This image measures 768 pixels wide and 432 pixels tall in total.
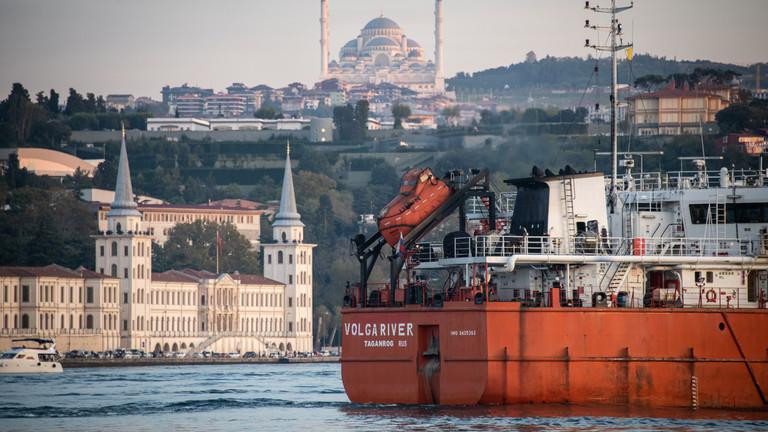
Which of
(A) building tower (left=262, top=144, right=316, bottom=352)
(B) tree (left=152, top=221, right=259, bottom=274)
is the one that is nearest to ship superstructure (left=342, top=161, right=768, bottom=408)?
(A) building tower (left=262, top=144, right=316, bottom=352)

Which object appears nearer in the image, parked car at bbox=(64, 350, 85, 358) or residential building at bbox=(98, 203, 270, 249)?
parked car at bbox=(64, 350, 85, 358)

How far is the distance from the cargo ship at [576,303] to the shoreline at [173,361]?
71.3 m

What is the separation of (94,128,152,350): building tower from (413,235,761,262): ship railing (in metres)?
101

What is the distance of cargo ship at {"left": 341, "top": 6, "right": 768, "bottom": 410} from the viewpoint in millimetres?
52406

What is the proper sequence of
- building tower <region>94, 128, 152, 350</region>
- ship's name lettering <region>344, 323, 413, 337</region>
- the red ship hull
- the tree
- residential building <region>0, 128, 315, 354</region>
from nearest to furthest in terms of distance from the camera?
the red ship hull
ship's name lettering <region>344, 323, 413, 337</region>
residential building <region>0, 128, 315, 354</region>
building tower <region>94, 128, 152, 350</region>
the tree

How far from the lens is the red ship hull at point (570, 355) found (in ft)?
171

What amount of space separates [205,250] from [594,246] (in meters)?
129

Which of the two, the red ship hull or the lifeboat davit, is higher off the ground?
the lifeboat davit

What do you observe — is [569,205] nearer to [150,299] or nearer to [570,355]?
[570,355]

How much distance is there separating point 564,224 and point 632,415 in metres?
5.99

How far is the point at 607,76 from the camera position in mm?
186750

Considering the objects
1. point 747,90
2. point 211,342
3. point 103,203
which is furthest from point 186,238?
point 747,90

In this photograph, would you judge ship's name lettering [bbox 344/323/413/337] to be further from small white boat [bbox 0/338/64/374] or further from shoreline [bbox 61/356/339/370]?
shoreline [bbox 61/356/339/370]

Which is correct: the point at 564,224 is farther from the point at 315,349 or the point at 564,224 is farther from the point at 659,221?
the point at 315,349
